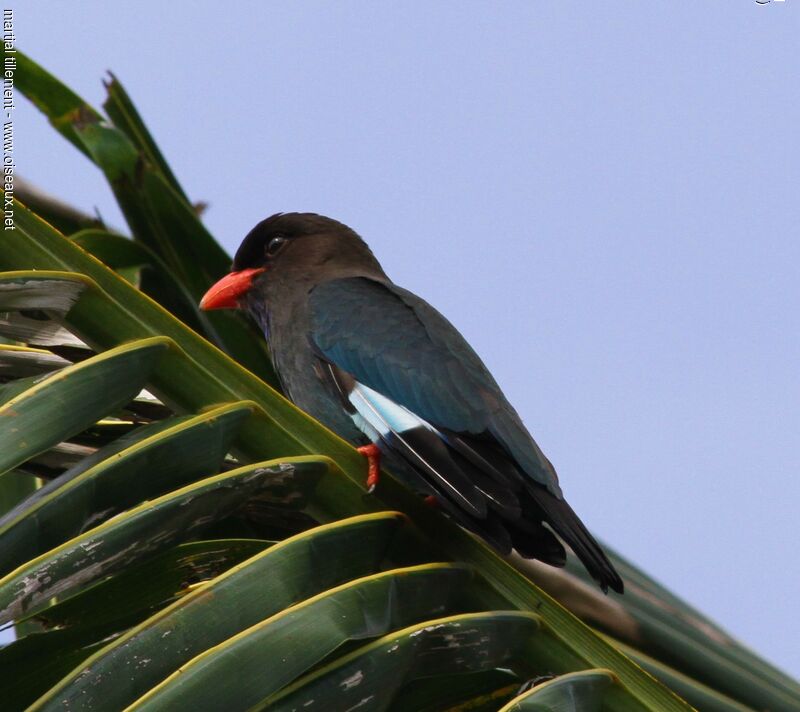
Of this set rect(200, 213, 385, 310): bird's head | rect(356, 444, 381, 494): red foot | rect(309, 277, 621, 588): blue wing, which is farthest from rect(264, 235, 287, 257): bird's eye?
rect(356, 444, 381, 494): red foot

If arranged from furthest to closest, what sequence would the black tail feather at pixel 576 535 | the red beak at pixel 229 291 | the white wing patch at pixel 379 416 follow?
the red beak at pixel 229 291 → the white wing patch at pixel 379 416 → the black tail feather at pixel 576 535

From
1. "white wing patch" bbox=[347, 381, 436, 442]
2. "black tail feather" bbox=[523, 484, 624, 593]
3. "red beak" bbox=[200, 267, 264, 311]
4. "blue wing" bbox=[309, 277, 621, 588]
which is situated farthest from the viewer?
"red beak" bbox=[200, 267, 264, 311]

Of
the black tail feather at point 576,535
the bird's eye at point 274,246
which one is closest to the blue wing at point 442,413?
the black tail feather at point 576,535

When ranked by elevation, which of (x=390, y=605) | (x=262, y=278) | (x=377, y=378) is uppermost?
(x=262, y=278)

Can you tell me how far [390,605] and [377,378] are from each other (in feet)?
4.31

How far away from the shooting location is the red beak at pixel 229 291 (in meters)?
3.86

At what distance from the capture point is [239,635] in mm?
1674

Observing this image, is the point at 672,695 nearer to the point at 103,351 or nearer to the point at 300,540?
the point at 300,540

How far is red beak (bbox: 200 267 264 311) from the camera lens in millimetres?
3855

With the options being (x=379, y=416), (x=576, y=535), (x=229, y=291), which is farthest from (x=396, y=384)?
(x=229, y=291)

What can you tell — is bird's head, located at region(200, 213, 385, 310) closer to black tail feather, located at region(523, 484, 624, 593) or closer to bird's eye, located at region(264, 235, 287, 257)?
bird's eye, located at region(264, 235, 287, 257)

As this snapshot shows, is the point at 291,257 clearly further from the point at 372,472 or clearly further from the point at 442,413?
the point at 372,472

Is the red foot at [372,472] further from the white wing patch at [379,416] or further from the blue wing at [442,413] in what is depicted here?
the white wing patch at [379,416]

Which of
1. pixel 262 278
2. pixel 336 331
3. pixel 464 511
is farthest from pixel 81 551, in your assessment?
pixel 262 278
